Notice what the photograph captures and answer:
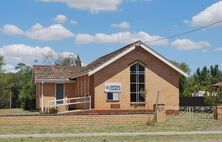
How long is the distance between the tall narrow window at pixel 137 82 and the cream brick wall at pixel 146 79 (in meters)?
0.35

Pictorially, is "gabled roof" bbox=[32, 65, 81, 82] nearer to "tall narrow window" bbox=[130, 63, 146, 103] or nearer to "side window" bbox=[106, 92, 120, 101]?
"side window" bbox=[106, 92, 120, 101]

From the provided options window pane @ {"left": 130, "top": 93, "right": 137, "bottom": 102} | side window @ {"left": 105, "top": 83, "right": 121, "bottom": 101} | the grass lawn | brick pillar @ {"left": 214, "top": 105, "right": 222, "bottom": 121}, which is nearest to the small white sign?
side window @ {"left": 105, "top": 83, "right": 121, "bottom": 101}

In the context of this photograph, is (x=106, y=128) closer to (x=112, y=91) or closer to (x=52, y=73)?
(x=112, y=91)

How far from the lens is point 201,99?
5072 centimetres

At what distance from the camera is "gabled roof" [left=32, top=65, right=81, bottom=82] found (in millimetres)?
43912

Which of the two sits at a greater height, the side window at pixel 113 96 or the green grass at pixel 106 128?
the side window at pixel 113 96

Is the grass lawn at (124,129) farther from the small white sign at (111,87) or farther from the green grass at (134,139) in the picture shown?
the small white sign at (111,87)

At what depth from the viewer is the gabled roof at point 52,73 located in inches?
1729

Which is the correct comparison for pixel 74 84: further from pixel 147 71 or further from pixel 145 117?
pixel 145 117

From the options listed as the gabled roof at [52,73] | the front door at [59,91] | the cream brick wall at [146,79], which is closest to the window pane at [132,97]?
the cream brick wall at [146,79]

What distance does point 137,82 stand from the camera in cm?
3716

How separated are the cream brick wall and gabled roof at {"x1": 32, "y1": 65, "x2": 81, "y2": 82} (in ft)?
28.6

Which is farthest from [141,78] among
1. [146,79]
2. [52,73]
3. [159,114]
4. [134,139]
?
[134,139]

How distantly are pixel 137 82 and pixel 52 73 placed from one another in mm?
10985
